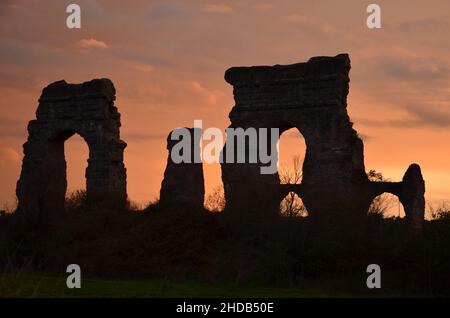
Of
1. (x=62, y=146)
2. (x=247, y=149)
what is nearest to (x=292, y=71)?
(x=247, y=149)

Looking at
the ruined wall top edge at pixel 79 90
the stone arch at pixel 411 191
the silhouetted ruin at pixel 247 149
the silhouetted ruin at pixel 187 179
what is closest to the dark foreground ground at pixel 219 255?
the silhouetted ruin at pixel 187 179

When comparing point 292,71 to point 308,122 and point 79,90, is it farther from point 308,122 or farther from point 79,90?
point 79,90

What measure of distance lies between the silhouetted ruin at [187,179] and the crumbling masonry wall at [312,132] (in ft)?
3.25

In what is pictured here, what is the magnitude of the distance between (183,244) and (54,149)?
24.0ft

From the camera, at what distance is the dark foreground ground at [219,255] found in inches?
606

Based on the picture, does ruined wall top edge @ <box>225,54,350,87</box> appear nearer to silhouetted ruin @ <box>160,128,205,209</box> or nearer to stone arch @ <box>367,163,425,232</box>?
silhouetted ruin @ <box>160,128,205,209</box>

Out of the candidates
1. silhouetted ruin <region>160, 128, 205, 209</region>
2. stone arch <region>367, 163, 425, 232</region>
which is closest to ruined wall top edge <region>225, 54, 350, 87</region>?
silhouetted ruin <region>160, 128, 205, 209</region>

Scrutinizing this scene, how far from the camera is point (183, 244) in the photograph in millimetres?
19797

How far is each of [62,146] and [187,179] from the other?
571 cm

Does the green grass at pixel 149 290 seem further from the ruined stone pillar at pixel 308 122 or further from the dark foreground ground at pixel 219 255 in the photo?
the ruined stone pillar at pixel 308 122

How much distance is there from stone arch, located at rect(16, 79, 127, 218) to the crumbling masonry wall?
12.2 ft

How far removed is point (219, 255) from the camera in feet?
60.7
